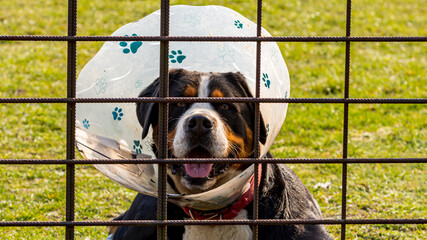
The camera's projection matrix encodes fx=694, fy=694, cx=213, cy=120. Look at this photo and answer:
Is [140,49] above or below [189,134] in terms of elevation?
above

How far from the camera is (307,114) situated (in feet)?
23.3

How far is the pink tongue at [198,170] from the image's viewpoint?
152 inches

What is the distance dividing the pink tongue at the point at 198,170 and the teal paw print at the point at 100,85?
2.12ft

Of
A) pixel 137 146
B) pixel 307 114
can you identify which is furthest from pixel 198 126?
pixel 307 114

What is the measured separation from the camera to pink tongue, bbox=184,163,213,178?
12.7 ft

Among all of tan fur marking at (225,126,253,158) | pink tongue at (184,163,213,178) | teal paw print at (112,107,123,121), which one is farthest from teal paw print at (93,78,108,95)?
tan fur marking at (225,126,253,158)

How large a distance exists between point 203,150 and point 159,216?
1326 millimetres

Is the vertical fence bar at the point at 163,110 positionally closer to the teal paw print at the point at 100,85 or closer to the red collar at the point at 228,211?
the teal paw print at the point at 100,85

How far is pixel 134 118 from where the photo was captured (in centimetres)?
384

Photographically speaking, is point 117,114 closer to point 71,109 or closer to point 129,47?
point 129,47

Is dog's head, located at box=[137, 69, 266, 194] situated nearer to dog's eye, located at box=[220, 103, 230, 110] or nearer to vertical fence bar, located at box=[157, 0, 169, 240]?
dog's eye, located at box=[220, 103, 230, 110]

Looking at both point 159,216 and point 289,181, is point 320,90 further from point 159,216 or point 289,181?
point 159,216

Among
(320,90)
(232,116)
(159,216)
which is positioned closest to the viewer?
(159,216)

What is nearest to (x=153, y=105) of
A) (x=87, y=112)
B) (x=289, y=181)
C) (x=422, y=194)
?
(x=87, y=112)
